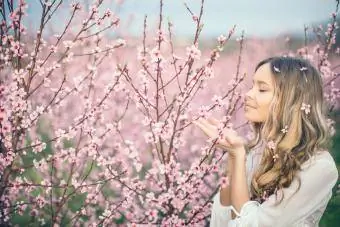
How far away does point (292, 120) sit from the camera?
1.99 metres

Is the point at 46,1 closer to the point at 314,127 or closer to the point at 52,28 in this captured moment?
the point at 314,127

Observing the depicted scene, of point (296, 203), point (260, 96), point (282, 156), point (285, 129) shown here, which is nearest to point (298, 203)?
point (296, 203)

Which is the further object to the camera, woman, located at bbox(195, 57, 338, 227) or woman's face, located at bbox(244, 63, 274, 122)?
woman's face, located at bbox(244, 63, 274, 122)

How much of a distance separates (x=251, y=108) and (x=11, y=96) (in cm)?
116

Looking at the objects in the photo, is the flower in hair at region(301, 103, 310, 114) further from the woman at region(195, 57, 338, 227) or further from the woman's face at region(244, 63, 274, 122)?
the woman's face at region(244, 63, 274, 122)

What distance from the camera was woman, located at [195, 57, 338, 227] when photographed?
184 cm

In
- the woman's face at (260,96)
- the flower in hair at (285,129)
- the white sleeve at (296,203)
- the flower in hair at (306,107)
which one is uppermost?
the woman's face at (260,96)

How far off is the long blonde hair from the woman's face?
0.02m

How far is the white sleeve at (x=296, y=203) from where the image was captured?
6.02ft

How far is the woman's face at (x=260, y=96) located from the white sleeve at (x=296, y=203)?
323 mm

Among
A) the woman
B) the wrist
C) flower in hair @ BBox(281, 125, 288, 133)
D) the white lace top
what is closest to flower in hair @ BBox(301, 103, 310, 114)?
the woman

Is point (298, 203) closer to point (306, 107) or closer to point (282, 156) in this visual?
point (282, 156)

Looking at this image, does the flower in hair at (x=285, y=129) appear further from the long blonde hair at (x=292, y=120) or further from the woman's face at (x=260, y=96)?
the woman's face at (x=260, y=96)

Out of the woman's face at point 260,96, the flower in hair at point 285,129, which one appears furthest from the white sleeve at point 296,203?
the woman's face at point 260,96
